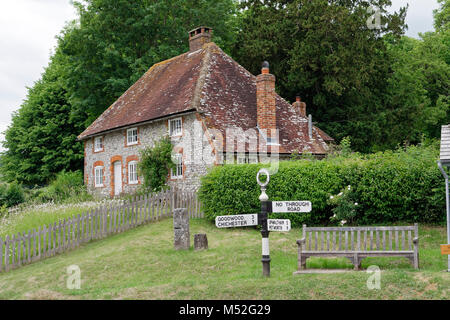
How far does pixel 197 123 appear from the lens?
22672 mm

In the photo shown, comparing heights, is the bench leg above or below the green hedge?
below

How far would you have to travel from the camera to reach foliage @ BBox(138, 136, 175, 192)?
942 inches

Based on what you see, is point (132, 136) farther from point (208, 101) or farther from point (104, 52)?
point (104, 52)

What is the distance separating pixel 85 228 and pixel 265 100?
10636 mm

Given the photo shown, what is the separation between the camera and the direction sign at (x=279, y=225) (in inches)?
376

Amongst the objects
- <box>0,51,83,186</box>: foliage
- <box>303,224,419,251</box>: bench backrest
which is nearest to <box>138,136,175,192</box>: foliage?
<box>303,224,419,251</box>: bench backrest

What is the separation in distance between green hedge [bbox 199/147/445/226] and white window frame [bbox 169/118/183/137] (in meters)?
5.53

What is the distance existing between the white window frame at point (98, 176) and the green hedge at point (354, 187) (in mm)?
12852

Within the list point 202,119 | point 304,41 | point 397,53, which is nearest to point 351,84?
point 304,41

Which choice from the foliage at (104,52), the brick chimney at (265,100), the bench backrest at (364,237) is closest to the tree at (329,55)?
the foliage at (104,52)

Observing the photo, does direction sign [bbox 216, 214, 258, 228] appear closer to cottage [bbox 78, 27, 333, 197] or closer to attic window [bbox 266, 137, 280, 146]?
cottage [bbox 78, 27, 333, 197]

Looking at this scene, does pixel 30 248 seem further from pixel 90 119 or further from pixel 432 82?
pixel 432 82

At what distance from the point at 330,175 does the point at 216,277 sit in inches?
283

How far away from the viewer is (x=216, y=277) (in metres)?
11.2
